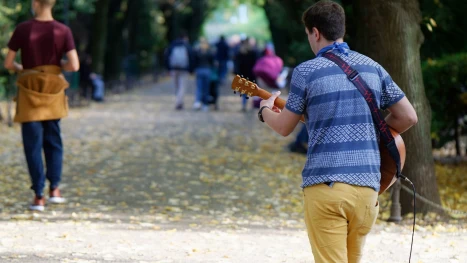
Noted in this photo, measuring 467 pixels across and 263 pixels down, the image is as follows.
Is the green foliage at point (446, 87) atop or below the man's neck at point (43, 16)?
below

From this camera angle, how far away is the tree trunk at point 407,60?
8711 millimetres

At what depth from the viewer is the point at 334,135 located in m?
4.43

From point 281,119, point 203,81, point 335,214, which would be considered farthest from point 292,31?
point 335,214

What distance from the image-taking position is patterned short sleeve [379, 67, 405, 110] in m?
4.56

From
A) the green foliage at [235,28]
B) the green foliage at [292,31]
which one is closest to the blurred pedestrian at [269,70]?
the green foliage at [292,31]

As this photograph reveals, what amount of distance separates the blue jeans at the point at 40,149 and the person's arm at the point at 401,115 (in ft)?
15.7

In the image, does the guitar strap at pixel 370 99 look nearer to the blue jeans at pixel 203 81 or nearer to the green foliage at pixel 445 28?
the green foliage at pixel 445 28

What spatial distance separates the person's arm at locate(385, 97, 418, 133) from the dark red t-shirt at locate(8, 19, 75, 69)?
4664mm

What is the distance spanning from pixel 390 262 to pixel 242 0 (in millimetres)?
55612

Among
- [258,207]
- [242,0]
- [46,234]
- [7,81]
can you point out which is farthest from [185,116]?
[242,0]

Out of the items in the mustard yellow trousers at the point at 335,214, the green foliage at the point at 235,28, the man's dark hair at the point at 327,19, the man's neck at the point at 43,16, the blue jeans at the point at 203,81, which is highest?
the man's dark hair at the point at 327,19

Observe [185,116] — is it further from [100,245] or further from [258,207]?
[100,245]

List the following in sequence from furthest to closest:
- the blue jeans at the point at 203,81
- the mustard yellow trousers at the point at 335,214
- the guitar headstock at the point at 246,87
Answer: the blue jeans at the point at 203,81
the guitar headstock at the point at 246,87
the mustard yellow trousers at the point at 335,214

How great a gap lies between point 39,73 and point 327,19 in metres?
4.74
